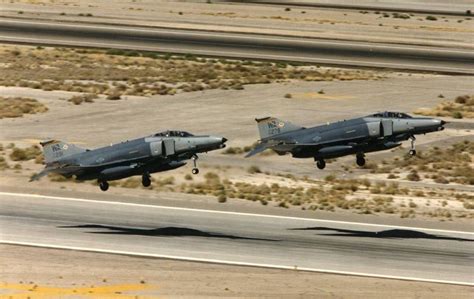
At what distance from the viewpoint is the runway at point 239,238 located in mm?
104125

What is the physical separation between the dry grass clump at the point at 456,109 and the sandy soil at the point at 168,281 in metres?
63.4

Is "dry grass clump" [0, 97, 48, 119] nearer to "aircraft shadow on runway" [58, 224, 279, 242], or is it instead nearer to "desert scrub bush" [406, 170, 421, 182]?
"aircraft shadow on runway" [58, 224, 279, 242]

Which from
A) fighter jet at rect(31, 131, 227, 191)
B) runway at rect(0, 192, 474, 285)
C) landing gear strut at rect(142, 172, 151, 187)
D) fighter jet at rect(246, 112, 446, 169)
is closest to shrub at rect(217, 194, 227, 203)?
runway at rect(0, 192, 474, 285)

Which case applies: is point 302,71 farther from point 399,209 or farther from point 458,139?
point 399,209

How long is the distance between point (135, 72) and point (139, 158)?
86.9 metres

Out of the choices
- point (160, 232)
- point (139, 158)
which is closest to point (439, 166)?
point (160, 232)

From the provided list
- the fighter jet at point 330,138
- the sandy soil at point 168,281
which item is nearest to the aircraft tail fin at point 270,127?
the fighter jet at point 330,138

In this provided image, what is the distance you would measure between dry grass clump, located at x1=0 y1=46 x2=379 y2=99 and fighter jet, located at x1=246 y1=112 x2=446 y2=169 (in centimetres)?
7689

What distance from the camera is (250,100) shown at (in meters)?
167

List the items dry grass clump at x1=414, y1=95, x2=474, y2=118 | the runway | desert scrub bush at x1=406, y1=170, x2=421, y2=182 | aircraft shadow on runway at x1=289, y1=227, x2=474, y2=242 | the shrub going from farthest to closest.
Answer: dry grass clump at x1=414, y1=95, x2=474, y2=118 < desert scrub bush at x1=406, y1=170, x2=421, y2=182 < the shrub < aircraft shadow on runway at x1=289, y1=227, x2=474, y2=242 < the runway

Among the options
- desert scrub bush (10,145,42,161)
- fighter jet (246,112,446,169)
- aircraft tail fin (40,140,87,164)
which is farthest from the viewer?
desert scrub bush (10,145,42,161)

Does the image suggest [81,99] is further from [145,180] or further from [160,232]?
[145,180]

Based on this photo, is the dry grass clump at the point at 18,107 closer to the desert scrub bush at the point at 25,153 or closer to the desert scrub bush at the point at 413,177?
the desert scrub bush at the point at 25,153

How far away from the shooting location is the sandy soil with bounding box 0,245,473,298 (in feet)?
310
